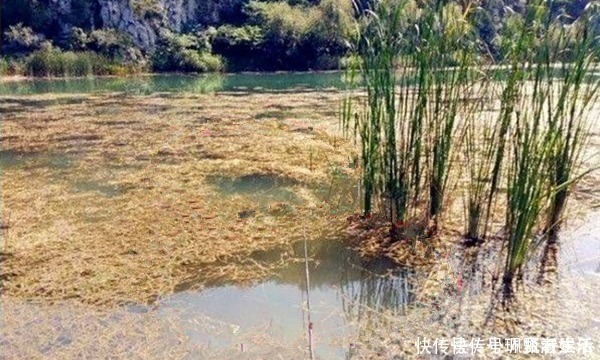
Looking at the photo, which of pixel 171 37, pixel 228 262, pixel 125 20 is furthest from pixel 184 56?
pixel 228 262

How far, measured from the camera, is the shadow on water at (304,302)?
87.6 inches

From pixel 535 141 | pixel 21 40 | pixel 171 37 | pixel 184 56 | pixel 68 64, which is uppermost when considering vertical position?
pixel 171 37

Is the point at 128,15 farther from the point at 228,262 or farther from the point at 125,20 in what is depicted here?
the point at 228,262

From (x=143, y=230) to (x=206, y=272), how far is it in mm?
853

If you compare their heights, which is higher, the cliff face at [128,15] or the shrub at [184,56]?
the cliff face at [128,15]

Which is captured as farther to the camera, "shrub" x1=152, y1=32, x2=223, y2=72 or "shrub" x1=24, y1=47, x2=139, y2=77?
"shrub" x1=152, y1=32, x2=223, y2=72

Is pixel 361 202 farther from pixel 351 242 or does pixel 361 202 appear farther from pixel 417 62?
pixel 417 62

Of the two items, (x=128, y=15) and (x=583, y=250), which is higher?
(x=128, y=15)

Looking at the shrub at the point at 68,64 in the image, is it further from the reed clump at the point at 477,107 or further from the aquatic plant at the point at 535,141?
the aquatic plant at the point at 535,141

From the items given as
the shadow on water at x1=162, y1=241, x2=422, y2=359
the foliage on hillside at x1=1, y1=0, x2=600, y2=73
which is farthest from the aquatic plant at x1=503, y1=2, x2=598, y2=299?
the foliage on hillside at x1=1, y1=0, x2=600, y2=73

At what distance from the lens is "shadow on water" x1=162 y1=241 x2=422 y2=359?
87.6 inches

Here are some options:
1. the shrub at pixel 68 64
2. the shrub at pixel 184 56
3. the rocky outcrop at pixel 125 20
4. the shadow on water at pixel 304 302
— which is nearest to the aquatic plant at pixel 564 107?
the shadow on water at pixel 304 302

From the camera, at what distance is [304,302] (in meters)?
2.50

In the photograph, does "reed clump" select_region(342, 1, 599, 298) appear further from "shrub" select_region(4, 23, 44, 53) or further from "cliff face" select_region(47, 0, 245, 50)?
"cliff face" select_region(47, 0, 245, 50)
